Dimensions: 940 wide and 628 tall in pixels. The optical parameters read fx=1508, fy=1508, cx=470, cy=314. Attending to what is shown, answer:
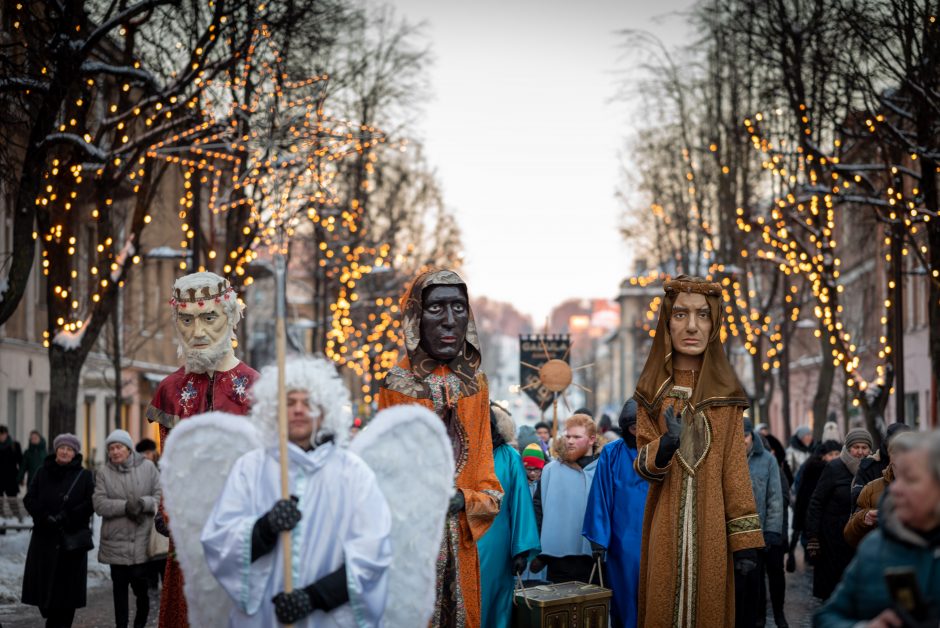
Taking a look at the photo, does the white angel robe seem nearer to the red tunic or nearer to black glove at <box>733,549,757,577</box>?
the red tunic

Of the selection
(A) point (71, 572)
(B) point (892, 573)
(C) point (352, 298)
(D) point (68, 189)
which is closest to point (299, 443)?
(B) point (892, 573)

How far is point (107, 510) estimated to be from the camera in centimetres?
1298

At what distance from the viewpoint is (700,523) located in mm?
7816

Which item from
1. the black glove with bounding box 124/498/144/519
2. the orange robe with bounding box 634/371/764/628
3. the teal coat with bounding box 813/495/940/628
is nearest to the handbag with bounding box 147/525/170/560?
the black glove with bounding box 124/498/144/519

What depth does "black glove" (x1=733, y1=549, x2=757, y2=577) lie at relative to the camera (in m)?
7.69

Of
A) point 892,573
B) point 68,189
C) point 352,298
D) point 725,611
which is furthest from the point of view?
point 352,298

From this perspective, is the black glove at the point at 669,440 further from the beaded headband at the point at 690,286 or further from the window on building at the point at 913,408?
the window on building at the point at 913,408

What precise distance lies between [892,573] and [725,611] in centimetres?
341

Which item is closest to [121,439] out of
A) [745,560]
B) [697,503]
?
[697,503]

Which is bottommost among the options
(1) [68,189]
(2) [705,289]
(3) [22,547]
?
(3) [22,547]

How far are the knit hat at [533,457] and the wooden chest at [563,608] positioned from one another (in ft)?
17.2

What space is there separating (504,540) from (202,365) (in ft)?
6.26

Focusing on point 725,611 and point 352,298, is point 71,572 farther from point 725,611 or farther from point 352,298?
point 352,298

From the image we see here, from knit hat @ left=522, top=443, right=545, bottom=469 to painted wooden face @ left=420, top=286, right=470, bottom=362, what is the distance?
5.90m
